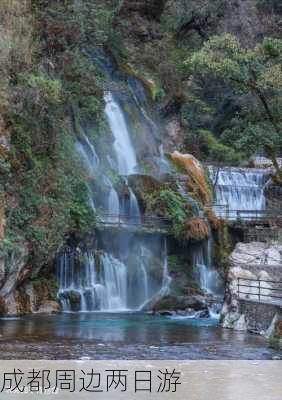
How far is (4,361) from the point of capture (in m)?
12.1

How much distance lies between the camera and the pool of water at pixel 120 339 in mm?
14062

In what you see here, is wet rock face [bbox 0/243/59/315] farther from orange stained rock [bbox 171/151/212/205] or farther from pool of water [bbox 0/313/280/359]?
orange stained rock [bbox 171/151/212/205]

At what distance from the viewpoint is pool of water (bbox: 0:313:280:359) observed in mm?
14062

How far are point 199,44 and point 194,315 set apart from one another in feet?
84.9

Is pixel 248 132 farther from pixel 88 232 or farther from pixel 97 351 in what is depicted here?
pixel 97 351

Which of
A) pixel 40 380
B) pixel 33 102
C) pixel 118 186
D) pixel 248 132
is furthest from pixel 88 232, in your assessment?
pixel 40 380

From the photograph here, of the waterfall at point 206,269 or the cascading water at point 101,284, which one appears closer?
the cascading water at point 101,284

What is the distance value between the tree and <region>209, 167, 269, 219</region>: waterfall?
10808 millimetres

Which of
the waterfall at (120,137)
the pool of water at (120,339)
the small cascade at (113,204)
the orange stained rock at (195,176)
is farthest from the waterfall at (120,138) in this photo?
the pool of water at (120,339)

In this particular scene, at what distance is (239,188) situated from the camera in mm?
35719

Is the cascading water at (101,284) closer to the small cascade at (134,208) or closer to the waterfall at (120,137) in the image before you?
the small cascade at (134,208)

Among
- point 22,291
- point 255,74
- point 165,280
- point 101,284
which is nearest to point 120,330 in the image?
point 22,291

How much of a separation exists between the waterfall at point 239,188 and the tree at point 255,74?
35.5 ft

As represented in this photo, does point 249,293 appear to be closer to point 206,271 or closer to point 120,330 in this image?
point 120,330
